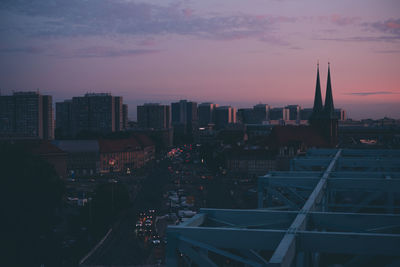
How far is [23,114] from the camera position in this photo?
57250 mm

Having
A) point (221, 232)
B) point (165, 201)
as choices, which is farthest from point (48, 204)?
point (221, 232)

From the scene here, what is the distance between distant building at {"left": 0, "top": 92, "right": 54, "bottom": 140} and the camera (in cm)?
5709

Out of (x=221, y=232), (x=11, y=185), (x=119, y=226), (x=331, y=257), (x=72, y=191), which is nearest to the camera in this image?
(x=221, y=232)

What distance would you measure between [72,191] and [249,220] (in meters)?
30.0

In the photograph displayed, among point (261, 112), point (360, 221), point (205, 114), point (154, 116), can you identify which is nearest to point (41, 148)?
point (360, 221)

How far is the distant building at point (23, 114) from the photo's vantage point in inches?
2248

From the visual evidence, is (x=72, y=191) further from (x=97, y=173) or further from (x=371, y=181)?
(x=371, y=181)

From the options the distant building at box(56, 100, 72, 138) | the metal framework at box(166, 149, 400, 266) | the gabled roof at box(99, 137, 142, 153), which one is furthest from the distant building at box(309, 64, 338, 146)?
the distant building at box(56, 100, 72, 138)

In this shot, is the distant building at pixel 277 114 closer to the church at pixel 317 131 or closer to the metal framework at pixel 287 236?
the church at pixel 317 131

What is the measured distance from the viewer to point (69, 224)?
69.4ft

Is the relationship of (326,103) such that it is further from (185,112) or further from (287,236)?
(185,112)

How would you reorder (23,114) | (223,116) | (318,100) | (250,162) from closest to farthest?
(250,162) → (318,100) → (23,114) → (223,116)

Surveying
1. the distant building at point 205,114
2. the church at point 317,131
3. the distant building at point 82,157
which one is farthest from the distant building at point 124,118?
the church at point 317,131

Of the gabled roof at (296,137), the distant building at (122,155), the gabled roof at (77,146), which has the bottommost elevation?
the distant building at (122,155)
